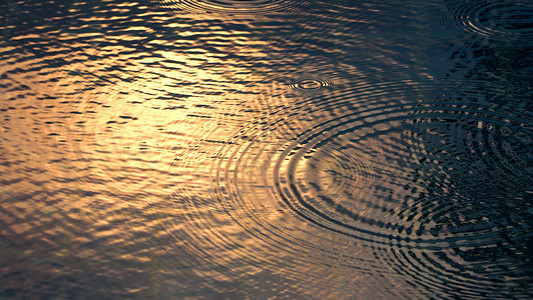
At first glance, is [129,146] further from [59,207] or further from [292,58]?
[292,58]

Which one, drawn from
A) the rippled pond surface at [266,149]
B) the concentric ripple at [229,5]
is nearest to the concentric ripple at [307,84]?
the rippled pond surface at [266,149]

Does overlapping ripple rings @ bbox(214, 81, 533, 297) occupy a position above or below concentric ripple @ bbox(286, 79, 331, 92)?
below

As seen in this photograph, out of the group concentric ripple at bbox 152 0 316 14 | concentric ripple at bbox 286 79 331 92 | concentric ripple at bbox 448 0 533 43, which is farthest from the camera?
concentric ripple at bbox 152 0 316 14

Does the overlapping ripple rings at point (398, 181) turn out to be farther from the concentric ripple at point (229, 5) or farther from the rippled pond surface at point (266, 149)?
the concentric ripple at point (229, 5)

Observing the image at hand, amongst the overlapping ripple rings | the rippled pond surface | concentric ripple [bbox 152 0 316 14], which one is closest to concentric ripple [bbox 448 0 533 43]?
the rippled pond surface

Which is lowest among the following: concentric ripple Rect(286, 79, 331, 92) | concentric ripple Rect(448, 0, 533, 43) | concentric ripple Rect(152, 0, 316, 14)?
concentric ripple Rect(286, 79, 331, 92)

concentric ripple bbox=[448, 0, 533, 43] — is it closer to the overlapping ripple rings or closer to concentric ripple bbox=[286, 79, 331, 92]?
the overlapping ripple rings

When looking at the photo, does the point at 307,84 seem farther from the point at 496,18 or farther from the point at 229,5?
the point at 496,18
